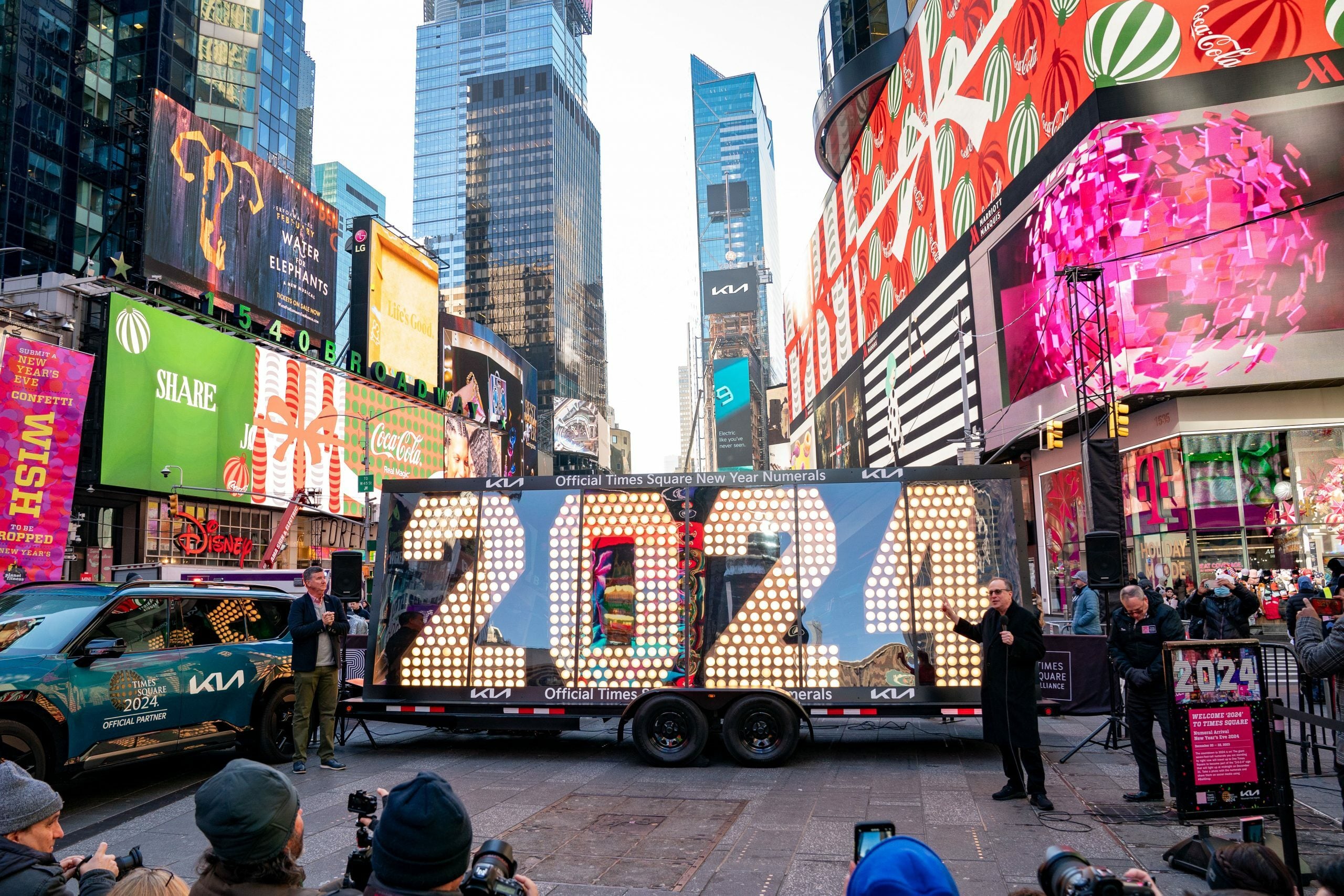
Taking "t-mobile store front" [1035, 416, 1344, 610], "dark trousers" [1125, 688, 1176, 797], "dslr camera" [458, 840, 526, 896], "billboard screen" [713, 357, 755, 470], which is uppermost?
"billboard screen" [713, 357, 755, 470]

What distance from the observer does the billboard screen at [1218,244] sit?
931 inches

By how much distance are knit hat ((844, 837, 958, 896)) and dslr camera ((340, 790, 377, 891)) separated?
1710 mm

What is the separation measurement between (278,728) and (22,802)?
7.31 m

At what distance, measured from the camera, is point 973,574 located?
9883mm

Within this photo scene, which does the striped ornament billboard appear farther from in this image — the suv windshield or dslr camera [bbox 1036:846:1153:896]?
dslr camera [bbox 1036:846:1153:896]

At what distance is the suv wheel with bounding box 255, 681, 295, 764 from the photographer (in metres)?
9.86

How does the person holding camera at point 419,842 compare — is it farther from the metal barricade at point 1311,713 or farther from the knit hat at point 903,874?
the metal barricade at point 1311,713

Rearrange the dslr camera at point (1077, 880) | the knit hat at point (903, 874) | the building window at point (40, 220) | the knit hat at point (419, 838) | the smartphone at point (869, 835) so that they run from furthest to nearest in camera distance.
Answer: the building window at point (40, 220), the smartphone at point (869, 835), the knit hat at point (419, 838), the dslr camera at point (1077, 880), the knit hat at point (903, 874)

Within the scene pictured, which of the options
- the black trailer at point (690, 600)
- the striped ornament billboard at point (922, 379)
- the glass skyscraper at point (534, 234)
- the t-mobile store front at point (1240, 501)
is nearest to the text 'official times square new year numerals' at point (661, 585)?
the black trailer at point (690, 600)

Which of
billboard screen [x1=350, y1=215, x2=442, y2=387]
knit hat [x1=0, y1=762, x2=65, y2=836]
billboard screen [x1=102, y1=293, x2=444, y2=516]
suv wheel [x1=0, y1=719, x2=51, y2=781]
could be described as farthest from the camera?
A: billboard screen [x1=350, y1=215, x2=442, y2=387]

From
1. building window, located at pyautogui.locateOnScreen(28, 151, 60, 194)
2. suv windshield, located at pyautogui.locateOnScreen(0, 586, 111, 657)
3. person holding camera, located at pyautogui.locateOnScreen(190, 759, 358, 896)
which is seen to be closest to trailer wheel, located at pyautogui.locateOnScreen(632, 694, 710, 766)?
suv windshield, located at pyautogui.locateOnScreen(0, 586, 111, 657)

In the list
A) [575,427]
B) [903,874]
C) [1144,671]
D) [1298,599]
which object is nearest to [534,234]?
[575,427]

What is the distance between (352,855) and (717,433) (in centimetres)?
8177

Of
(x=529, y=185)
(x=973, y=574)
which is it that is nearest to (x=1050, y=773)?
(x=973, y=574)
